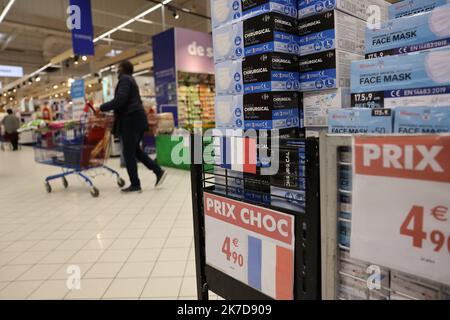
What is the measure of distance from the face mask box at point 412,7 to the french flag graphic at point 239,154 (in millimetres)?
860

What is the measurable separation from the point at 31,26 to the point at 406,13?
1261 centimetres

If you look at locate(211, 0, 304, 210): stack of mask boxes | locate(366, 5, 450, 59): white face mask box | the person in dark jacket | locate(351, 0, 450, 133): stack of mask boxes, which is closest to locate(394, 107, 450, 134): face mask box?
locate(351, 0, 450, 133): stack of mask boxes

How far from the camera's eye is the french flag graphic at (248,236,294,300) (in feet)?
3.69

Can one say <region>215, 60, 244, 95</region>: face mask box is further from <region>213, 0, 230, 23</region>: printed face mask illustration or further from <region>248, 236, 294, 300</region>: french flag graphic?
<region>248, 236, 294, 300</region>: french flag graphic

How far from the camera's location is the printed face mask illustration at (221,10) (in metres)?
1.55

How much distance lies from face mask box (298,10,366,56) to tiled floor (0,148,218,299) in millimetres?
1635

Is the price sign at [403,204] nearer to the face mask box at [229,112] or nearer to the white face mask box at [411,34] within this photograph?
the white face mask box at [411,34]

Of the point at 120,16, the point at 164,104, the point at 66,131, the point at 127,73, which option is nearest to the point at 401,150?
the point at 127,73

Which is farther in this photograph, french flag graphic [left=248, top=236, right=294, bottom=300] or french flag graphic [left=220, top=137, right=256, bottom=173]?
french flag graphic [left=220, top=137, right=256, bottom=173]

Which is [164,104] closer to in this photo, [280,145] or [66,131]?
[66,131]

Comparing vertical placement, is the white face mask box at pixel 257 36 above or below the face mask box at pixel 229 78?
above

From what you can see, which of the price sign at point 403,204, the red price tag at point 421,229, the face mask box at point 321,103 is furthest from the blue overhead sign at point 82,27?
the red price tag at point 421,229

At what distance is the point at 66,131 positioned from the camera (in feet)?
16.5

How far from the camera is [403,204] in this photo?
0.80m
